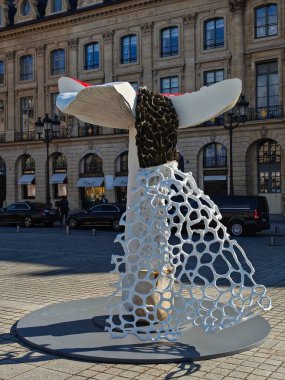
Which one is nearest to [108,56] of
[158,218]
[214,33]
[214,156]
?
[214,33]

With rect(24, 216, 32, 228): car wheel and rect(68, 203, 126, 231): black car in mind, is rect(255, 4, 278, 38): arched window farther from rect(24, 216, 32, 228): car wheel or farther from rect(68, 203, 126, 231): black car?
rect(24, 216, 32, 228): car wheel

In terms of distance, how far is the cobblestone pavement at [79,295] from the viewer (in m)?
5.37

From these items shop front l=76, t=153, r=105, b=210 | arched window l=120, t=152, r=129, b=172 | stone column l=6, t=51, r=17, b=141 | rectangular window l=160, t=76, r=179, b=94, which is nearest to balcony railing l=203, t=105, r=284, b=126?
rectangular window l=160, t=76, r=179, b=94

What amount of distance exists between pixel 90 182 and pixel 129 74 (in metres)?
9.27

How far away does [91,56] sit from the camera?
42.3 m

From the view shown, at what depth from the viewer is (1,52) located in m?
46.9

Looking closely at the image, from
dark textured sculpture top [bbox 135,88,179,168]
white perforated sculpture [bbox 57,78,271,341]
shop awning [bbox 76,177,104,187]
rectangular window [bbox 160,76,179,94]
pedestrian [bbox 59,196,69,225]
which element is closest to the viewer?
white perforated sculpture [bbox 57,78,271,341]

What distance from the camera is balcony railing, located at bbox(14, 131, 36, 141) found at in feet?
146

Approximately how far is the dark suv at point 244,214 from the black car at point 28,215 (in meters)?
11.3

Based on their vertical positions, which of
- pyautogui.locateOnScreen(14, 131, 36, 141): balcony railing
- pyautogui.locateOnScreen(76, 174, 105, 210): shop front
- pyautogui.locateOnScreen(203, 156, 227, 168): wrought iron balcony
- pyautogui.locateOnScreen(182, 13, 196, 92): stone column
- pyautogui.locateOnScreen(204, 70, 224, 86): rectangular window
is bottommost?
pyautogui.locateOnScreen(76, 174, 105, 210): shop front

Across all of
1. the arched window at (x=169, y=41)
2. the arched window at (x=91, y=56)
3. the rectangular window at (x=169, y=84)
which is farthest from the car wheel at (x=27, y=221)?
the arched window at (x=91, y=56)

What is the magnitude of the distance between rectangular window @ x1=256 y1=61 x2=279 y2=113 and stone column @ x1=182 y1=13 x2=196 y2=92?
16.0ft

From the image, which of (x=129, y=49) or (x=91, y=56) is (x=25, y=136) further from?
(x=129, y=49)

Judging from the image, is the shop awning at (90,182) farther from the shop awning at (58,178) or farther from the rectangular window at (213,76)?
the rectangular window at (213,76)
